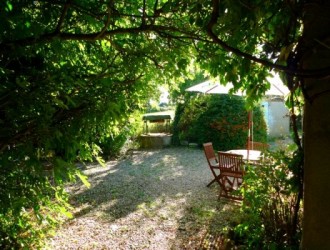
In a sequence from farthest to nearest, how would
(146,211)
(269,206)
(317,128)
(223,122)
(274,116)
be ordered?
(274,116) → (223,122) → (146,211) → (269,206) → (317,128)

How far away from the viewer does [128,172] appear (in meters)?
10.2

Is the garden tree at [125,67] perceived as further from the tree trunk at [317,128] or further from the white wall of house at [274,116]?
the white wall of house at [274,116]

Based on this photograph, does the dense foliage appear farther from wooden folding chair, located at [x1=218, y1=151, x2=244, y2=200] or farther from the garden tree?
wooden folding chair, located at [x1=218, y1=151, x2=244, y2=200]

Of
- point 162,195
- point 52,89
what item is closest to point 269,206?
point 52,89

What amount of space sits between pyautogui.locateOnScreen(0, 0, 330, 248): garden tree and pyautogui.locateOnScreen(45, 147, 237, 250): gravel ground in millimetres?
2239

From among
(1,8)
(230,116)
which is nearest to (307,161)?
(1,8)

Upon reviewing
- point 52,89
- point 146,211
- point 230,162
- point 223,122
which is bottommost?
point 146,211

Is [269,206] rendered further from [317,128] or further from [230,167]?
[230,167]

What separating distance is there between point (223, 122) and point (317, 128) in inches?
492

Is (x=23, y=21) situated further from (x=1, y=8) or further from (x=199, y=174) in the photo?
(x=199, y=174)

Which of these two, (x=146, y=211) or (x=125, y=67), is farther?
(x=146, y=211)

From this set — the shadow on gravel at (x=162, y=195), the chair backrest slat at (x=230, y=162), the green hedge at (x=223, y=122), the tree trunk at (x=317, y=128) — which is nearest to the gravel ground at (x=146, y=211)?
the shadow on gravel at (x=162, y=195)

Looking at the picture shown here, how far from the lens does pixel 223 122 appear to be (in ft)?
45.1

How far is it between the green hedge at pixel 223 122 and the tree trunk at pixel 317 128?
1200 cm
